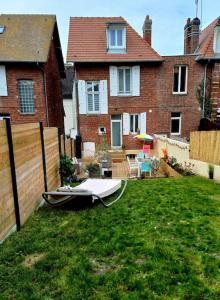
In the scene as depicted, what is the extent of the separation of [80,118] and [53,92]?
13.4 ft

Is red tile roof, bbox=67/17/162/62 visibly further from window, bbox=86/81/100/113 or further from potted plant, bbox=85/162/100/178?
potted plant, bbox=85/162/100/178

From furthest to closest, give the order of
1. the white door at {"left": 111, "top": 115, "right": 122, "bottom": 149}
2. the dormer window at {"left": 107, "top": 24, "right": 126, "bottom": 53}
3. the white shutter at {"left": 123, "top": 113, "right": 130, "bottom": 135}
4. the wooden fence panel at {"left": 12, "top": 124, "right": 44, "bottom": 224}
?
the white door at {"left": 111, "top": 115, "right": 122, "bottom": 149} → the white shutter at {"left": 123, "top": 113, "right": 130, "bottom": 135} → the dormer window at {"left": 107, "top": 24, "right": 126, "bottom": 53} → the wooden fence panel at {"left": 12, "top": 124, "right": 44, "bottom": 224}

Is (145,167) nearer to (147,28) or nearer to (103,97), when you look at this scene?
(103,97)

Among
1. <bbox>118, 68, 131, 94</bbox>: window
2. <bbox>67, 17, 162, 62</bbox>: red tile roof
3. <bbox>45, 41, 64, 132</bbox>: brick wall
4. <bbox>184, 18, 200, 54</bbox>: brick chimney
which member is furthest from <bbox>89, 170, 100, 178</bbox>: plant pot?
<bbox>184, 18, 200, 54</bbox>: brick chimney

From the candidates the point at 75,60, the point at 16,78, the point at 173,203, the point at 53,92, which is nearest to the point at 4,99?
the point at 16,78

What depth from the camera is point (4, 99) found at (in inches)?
568

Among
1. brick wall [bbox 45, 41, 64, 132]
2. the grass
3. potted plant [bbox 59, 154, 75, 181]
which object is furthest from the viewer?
brick wall [bbox 45, 41, 64, 132]

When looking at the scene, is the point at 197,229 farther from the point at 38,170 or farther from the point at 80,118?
the point at 80,118

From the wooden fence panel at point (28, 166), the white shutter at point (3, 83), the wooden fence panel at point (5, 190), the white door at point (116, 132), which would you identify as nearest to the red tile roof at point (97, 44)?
the white door at point (116, 132)

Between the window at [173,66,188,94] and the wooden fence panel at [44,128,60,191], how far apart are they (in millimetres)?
10485

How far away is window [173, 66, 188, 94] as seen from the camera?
49.3 ft

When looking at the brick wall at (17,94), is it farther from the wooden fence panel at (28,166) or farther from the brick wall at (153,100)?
the wooden fence panel at (28,166)

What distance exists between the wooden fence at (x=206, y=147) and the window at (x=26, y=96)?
10.2m

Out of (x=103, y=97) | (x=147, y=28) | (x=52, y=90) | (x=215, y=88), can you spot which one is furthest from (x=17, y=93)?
(x=215, y=88)
